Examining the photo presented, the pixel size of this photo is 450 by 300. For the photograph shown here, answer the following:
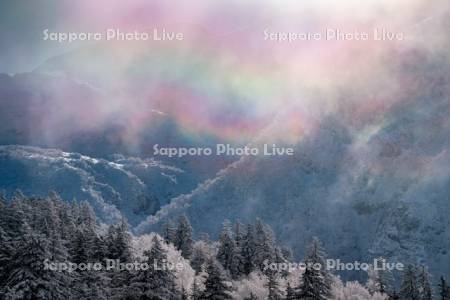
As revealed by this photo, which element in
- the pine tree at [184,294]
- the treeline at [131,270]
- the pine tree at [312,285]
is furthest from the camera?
the pine tree at [184,294]

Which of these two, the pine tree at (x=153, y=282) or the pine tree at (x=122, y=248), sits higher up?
the pine tree at (x=122, y=248)

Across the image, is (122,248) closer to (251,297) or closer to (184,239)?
(251,297)

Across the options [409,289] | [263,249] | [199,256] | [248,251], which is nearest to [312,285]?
[409,289]

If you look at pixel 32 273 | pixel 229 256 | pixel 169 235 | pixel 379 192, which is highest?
pixel 379 192

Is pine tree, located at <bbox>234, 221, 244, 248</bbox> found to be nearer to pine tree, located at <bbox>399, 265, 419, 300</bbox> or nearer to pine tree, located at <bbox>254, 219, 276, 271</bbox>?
pine tree, located at <bbox>254, 219, 276, 271</bbox>

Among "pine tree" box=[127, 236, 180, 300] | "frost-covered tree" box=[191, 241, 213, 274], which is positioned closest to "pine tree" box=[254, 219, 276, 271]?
"frost-covered tree" box=[191, 241, 213, 274]

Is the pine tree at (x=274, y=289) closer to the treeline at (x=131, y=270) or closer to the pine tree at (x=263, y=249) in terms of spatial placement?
the treeline at (x=131, y=270)

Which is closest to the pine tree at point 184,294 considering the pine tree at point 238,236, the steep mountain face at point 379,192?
the pine tree at point 238,236
